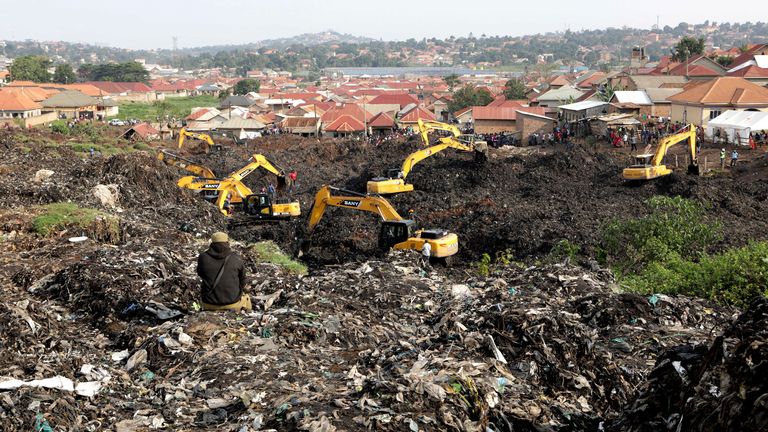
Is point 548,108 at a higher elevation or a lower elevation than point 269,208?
higher

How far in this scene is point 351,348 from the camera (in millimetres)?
8430

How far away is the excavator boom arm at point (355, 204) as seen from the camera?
16438mm

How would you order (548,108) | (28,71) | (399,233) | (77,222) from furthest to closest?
(28,71) → (548,108) → (399,233) → (77,222)

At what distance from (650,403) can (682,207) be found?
11.8 m

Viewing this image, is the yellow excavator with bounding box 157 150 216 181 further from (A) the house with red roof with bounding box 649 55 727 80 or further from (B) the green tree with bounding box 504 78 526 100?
(B) the green tree with bounding box 504 78 526 100

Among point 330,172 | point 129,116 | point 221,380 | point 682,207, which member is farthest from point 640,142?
point 129,116

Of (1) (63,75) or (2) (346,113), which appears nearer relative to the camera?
(2) (346,113)

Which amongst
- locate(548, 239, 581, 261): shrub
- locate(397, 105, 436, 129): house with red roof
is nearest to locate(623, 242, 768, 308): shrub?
locate(548, 239, 581, 261): shrub

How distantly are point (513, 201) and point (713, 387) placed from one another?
18146 millimetres

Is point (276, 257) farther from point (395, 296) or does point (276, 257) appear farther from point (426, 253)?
point (395, 296)

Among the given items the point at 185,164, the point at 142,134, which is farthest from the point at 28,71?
the point at 185,164

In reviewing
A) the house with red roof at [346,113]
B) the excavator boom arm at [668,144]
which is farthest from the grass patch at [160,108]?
the excavator boom arm at [668,144]

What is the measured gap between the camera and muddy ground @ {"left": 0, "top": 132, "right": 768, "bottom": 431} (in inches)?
233

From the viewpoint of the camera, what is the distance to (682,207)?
16.4 meters
